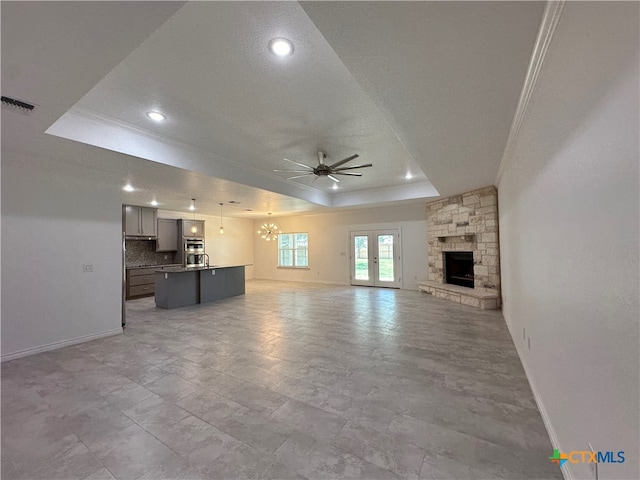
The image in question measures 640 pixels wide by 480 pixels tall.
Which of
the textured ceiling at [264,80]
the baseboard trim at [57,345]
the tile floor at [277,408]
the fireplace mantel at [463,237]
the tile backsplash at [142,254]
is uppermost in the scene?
the textured ceiling at [264,80]

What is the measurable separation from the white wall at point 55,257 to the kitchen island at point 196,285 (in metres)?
1.75

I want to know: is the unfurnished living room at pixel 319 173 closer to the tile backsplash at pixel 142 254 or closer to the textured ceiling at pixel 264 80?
the textured ceiling at pixel 264 80

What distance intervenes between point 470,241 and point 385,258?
2.80 m

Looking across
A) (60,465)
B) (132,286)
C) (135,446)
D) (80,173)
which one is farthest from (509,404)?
(132,286)

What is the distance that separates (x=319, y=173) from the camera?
4.44m

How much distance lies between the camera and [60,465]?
1.72m

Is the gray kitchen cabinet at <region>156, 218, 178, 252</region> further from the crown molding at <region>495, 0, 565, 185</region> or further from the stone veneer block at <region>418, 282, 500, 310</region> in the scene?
the crown molding at <region>495, 0, 565, 185</region>

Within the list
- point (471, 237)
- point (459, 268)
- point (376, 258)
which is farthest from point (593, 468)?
point (376, 258)

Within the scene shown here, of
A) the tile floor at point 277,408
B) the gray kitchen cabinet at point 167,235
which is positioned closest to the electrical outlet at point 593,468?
the tile floor at point 277,408

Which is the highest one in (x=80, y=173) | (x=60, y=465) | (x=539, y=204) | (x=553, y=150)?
(x=80, y=173)

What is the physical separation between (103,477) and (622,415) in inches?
102

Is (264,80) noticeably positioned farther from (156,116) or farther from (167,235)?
(167,235)

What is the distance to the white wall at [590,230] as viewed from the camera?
921 millimetres

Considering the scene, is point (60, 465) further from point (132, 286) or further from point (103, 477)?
point (132, 286)
